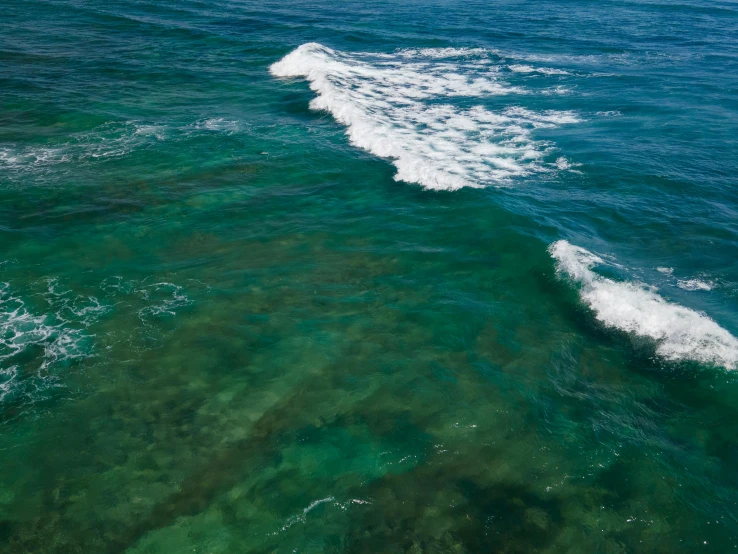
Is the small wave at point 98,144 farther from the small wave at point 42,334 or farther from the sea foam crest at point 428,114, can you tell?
the small wave at point 42,334

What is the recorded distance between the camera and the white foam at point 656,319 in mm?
18516

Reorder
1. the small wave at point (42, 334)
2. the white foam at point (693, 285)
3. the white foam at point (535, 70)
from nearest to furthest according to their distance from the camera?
the small wave at point (42, 334) → the white foam at point (693, 285) → the white foam at point (535, 70)

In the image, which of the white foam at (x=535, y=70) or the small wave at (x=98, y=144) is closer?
the small wave at (x=98, y=144)

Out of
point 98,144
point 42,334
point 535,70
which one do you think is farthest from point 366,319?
point 535,70

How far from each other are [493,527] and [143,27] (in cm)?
5782

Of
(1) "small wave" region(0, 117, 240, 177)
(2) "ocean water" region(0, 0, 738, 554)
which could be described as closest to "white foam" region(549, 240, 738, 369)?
(2) "ocean water" region(0, 0, 738, 554)

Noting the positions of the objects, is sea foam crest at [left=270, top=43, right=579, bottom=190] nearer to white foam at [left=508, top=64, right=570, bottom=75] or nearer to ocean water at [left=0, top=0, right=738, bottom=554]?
ocean water at [left=0, top=0, right=738, bottom=554]

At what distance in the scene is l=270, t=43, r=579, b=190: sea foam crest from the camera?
30469 mm

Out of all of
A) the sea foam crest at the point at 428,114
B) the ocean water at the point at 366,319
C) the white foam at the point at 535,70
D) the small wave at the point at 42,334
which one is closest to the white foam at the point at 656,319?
the ocean water at the point at 366,319

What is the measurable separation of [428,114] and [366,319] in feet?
73.7

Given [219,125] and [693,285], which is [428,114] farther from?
[693,285]

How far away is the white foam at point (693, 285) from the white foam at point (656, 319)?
5.66 feet

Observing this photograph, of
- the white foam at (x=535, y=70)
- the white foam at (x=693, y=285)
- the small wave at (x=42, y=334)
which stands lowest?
the small wave at (x=42, y=334)

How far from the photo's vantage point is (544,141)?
33188 millimetres
